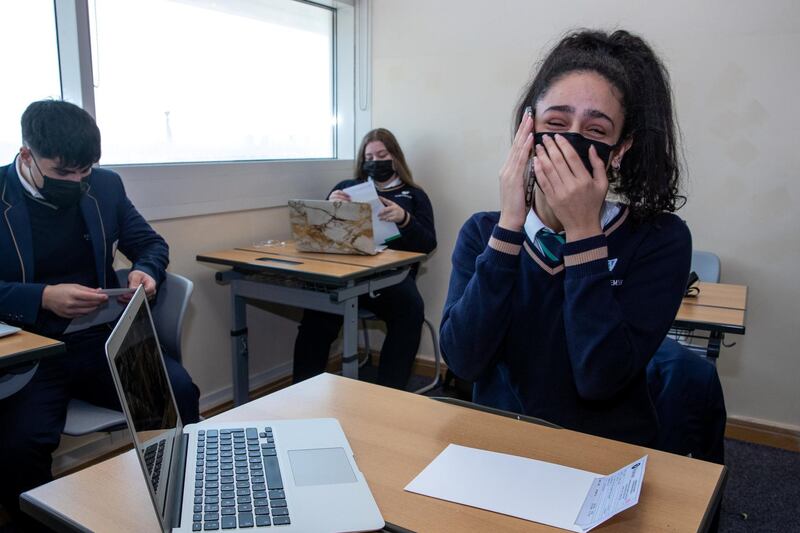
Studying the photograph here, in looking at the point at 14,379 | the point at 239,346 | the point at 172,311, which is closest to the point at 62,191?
the point at 172,311

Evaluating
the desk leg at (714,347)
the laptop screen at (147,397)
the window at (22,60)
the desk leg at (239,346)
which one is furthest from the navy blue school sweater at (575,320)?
the window at (22,60)

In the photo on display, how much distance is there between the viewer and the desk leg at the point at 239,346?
2.86 meters

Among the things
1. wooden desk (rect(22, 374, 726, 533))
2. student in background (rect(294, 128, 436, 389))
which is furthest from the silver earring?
student in background (rect(294, 128, 436, 389))

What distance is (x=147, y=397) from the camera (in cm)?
80

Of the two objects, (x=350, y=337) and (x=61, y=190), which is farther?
(x=350, y=337)

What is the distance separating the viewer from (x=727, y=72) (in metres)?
2.77

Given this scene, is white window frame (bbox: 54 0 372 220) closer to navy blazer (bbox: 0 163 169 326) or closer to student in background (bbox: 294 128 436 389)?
navy blazer (bbox: 0 163 169 326)

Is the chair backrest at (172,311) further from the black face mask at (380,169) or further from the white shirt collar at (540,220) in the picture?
the black face mask at (380,169)

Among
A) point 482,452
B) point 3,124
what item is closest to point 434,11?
point 3,124

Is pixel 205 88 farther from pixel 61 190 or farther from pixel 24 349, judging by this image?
pixel 24 349

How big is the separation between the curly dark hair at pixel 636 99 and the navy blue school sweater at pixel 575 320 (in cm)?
5

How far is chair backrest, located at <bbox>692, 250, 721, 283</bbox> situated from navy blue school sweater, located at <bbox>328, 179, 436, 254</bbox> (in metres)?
1.23

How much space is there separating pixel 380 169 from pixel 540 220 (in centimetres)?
211

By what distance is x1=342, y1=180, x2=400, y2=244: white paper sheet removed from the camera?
2.90 meters
